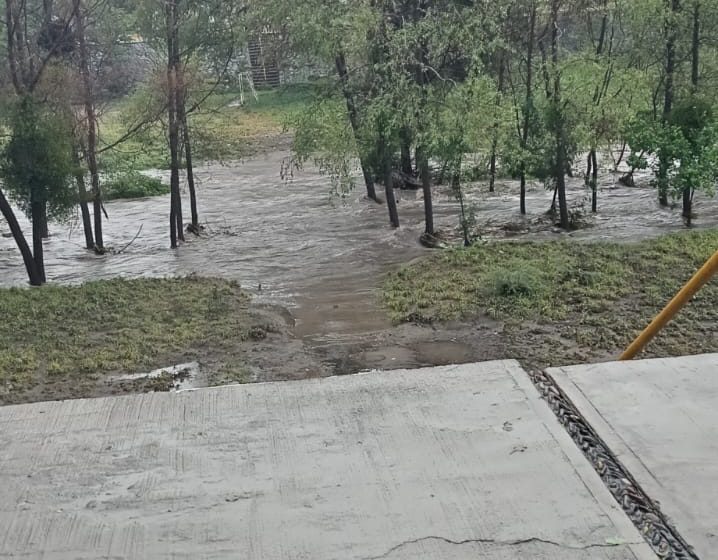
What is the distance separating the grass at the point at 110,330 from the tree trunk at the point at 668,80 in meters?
6.60

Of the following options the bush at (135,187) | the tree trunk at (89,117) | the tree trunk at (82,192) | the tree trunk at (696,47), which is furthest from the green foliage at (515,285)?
the bush at (135,187)

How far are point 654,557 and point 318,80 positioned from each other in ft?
39.8

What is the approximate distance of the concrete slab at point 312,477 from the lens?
2.92 m

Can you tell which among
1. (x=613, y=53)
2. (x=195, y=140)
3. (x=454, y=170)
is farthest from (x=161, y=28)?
(x=613, y=53)

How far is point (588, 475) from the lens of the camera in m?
3.28

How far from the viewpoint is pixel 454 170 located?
11.1 meters

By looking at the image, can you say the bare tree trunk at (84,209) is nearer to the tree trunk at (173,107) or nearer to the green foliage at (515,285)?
the tree trunk at (173,107)

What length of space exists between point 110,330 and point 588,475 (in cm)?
435

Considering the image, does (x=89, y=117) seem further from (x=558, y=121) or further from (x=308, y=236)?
(x=558, y=121)

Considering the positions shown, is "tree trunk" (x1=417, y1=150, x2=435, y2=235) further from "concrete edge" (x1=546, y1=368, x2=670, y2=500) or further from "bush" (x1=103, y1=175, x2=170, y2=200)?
"bush" (x1=103, y1=175, x2=170, y2=200)

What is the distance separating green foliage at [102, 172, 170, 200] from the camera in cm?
1955

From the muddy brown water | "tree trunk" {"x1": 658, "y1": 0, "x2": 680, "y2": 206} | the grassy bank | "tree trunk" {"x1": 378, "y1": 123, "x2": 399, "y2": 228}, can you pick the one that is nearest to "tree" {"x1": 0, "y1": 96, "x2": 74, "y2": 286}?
the muddy brown water

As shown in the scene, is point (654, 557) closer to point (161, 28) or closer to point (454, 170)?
point (454, 170)

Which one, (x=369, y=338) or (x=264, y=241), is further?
(x=264, y=241)
